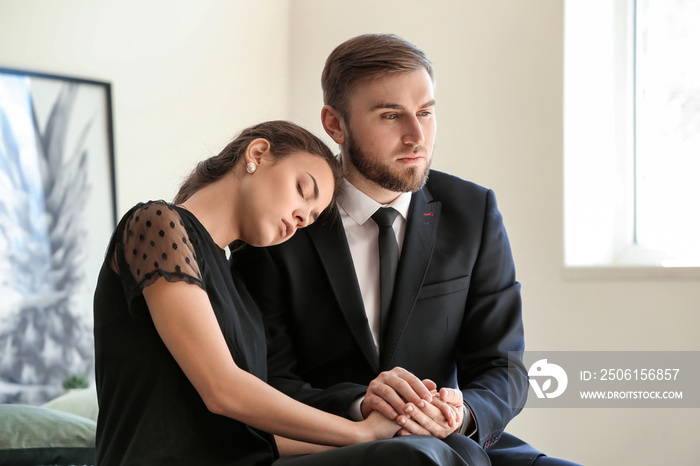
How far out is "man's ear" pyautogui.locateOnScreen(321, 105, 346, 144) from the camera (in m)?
2.17

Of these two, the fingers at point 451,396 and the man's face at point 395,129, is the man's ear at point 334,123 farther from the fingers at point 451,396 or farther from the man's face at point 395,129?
the fingers at point 451,396

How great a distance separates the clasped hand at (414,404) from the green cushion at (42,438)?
88 cm

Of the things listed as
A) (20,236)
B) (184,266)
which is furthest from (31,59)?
(184,266)

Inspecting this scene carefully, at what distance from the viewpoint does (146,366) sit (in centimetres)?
148

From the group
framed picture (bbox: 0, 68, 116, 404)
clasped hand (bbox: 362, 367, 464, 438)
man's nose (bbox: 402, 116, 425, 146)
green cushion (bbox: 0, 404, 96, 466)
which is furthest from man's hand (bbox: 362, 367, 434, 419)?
framed picture (bbox: 0, 68, 116, 404)

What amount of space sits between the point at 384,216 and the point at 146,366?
Answer: 32.4 inches

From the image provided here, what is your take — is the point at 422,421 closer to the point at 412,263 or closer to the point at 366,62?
the point at 412,263

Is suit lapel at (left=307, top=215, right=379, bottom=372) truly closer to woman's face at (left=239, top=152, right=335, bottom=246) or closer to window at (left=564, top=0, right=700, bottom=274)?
woman's face at (left=239, top=152, right=335, bottom=246)

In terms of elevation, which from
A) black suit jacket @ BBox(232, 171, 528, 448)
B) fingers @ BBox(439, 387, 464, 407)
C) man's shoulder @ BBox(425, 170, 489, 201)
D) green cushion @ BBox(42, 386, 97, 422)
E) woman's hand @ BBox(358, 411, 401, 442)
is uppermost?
man's shoulder @ BBox(425, 170, 489, 201)

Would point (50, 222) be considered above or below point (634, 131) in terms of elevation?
below

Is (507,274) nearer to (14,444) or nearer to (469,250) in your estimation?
(469,250)

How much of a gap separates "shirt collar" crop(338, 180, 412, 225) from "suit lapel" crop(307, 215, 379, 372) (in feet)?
0.16

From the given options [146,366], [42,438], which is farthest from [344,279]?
[42,438]

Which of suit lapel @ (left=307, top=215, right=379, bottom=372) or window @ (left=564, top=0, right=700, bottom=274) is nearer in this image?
suit lapel @ (left=307, top=215, right=379, bottom=372)
